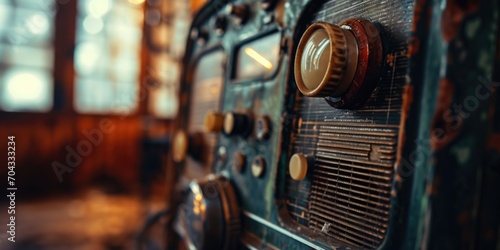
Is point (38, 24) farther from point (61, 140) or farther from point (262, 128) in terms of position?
point (262, 128)

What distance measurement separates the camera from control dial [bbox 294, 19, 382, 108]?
677 millimetres

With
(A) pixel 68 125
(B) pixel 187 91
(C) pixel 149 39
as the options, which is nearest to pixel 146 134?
(A) pixel 68 125

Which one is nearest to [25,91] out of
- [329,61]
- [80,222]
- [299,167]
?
[80,222]

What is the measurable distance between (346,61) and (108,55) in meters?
4.14

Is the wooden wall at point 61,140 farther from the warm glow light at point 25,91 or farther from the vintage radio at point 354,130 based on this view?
the vintage radio at point 354,130

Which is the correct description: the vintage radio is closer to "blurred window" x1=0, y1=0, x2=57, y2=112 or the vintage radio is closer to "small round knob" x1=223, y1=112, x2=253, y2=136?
"small round knob" x1=223, y1=112, x2=253, y2=136

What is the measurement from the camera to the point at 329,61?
676mm

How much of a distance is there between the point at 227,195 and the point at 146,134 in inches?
128

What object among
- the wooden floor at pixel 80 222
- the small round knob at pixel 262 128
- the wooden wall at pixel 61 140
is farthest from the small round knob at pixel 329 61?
the wooden wall at pixel 61 140

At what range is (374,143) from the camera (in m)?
0.69

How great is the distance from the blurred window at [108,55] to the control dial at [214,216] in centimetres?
341

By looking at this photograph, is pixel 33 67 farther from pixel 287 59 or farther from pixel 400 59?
pixel 400 59

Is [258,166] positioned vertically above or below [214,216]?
above

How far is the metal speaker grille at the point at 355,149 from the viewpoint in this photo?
2.13 ft
